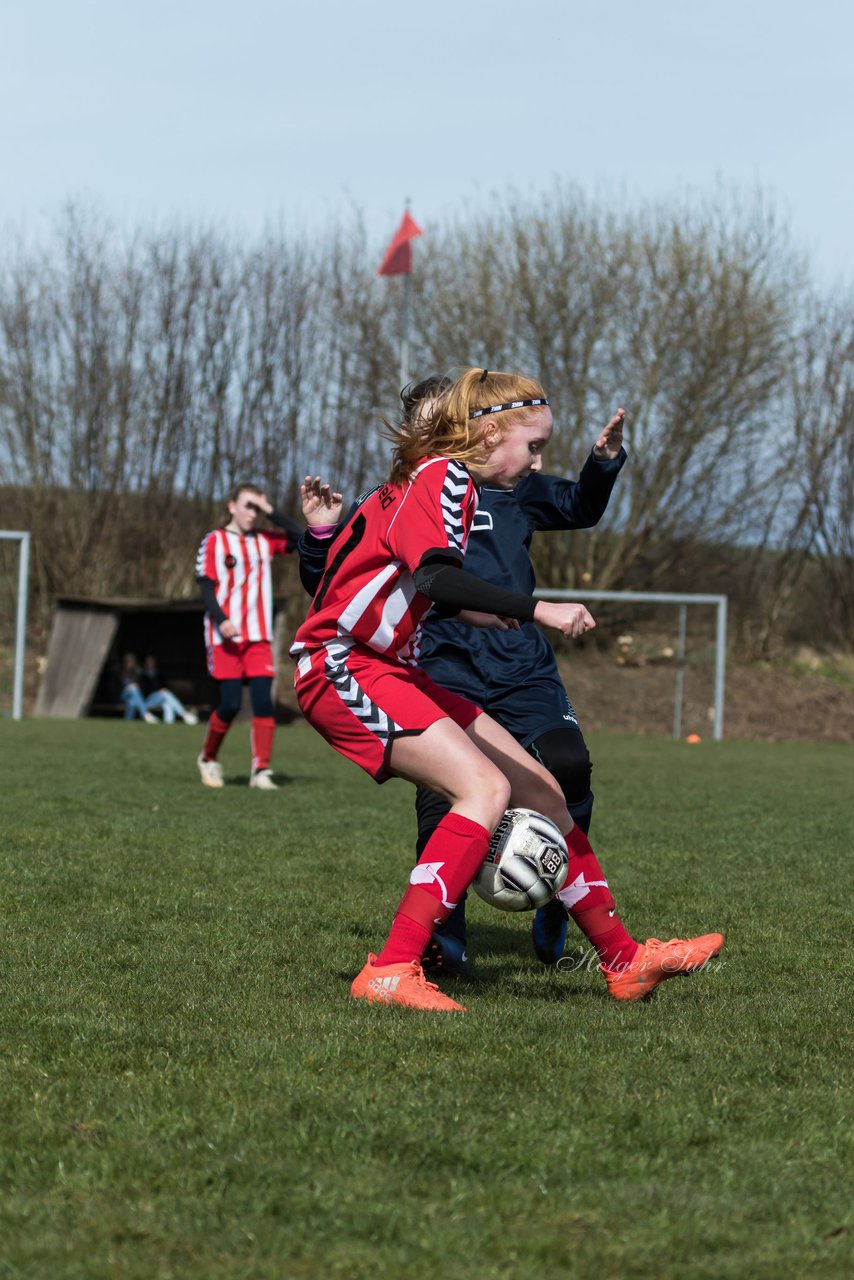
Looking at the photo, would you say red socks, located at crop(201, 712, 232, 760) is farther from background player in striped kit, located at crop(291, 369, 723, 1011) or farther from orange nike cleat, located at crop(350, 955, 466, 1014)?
orange nike cleat, located at crop(350, 955, 466, 1014)

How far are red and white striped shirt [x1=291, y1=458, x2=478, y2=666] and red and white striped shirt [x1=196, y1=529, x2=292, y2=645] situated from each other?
6722 mm

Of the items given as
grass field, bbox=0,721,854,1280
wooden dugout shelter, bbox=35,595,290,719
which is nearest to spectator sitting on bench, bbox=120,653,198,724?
wooden dugout shelter, bbox=35,595,290,719

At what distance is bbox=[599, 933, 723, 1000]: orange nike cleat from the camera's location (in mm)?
4141

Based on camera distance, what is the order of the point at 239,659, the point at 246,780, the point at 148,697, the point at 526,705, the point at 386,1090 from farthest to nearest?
the point at 148,697
the point at 246,780
the point at 239,659
the point at 526,705
the point at 386,1090

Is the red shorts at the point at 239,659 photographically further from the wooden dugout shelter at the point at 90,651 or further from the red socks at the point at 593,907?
the wooden dugout shelter at the point at 90,651

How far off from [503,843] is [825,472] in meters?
24.3

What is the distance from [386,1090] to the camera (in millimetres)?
3018

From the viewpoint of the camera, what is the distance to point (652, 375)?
24469 mm

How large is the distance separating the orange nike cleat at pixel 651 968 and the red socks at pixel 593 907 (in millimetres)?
45

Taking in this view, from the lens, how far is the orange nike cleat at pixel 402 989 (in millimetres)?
3844

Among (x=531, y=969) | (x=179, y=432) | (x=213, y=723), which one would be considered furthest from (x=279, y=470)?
(x=531, y=969)

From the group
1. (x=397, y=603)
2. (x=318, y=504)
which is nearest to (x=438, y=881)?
(x=397, y=603)

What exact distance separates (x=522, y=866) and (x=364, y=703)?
602mm

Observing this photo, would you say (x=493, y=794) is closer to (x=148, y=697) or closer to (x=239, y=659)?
(x=239, y=659)
